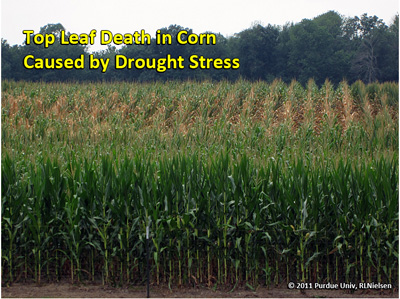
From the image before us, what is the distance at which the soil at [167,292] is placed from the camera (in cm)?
622

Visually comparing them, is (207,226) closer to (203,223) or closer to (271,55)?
(203,223)

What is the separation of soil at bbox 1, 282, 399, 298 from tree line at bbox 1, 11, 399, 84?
37.1m

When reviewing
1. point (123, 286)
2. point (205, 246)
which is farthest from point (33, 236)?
point (205, 246)

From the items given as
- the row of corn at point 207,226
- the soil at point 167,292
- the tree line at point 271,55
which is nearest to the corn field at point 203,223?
the row of corn at point 207,226

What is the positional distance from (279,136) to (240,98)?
5.96 metres

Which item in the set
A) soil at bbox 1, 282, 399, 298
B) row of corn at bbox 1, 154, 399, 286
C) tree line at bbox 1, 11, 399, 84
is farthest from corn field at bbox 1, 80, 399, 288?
tree line at bbox 1, 11, 399, 84

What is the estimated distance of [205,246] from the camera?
255 inches

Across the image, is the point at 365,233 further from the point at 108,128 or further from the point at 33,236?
the point at 108,128

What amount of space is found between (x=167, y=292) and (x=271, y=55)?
46.5m

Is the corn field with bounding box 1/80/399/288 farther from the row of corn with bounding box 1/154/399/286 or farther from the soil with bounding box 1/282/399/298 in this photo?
the soil with bounding box 1/282/399/298

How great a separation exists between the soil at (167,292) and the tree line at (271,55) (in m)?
37.1

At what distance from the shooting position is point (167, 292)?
249 inches

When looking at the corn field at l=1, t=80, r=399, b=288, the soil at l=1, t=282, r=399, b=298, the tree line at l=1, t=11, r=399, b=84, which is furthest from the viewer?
the tree line at l=1, t=11, r=399, b=84

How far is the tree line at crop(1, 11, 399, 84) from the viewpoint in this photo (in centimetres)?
4416
